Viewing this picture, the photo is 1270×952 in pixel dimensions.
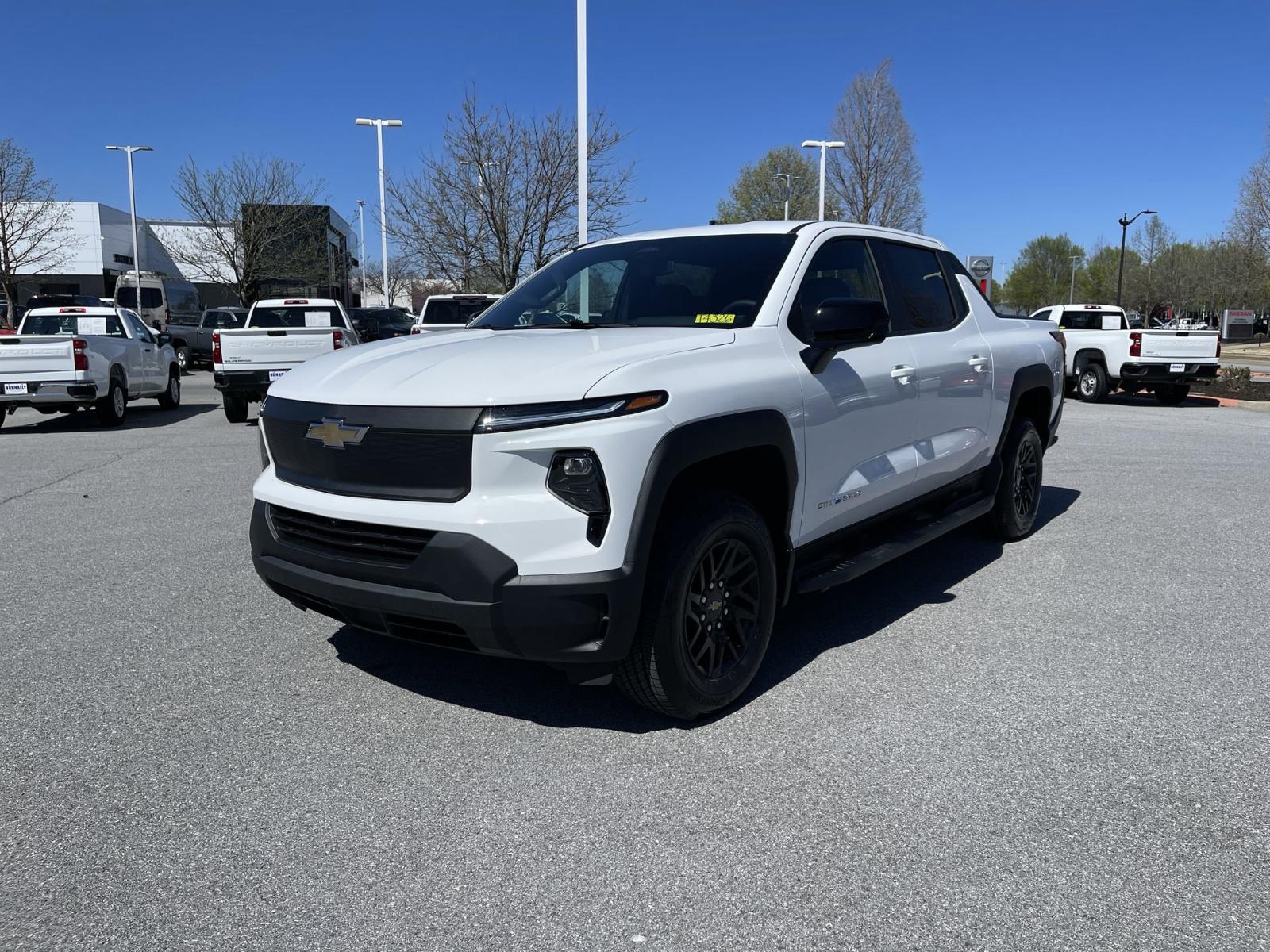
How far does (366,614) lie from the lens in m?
3.41

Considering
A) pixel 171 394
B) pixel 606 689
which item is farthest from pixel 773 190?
pixel 606 689

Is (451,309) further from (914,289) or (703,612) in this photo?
(703,612)

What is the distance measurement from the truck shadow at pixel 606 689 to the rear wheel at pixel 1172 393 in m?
15.0

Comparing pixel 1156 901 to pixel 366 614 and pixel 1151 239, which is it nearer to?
pixel 366 614

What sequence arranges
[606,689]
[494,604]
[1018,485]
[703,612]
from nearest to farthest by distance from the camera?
1. [494,604]
2. [703,612]
3. [606,689]
4. [1018,485]

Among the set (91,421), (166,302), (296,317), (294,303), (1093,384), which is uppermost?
(166,302)

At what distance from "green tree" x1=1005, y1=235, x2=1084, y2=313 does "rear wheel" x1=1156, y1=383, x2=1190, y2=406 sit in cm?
8242

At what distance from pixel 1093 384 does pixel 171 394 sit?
16.8 m

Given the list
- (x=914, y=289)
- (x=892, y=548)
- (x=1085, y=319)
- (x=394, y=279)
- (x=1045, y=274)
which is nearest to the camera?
(x=892, y=548)

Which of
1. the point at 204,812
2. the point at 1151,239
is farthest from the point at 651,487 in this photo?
the point at 1151,239

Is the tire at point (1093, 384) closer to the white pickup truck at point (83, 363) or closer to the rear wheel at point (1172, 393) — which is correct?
the rear wheel at point (1172, 393)

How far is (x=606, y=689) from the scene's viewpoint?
4.03 m

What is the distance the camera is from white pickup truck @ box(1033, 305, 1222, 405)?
17.4 m

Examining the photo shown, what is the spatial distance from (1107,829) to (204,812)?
272cm
